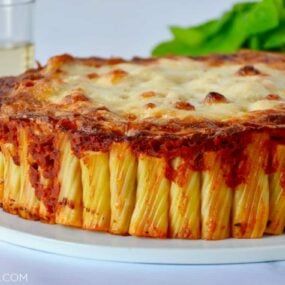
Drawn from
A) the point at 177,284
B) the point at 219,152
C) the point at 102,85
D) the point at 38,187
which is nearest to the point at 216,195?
the point at 219,152

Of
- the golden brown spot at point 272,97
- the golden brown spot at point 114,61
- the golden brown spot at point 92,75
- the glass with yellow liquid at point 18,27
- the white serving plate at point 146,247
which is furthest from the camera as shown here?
the glass with yellow liquid at point 18,27

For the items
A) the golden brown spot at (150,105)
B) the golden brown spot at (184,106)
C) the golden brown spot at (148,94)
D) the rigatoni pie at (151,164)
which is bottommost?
the rigatoni pie at (151,164)

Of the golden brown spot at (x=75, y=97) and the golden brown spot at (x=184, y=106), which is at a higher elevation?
the golden brown spot at (x=184, y=106)

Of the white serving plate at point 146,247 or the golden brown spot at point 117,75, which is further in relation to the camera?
the golden brown spot at point 117,75

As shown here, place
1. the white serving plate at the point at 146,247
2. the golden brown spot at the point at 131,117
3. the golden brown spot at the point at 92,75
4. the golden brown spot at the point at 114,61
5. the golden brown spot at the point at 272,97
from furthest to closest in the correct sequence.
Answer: the golden brown spot at the point at 114,61
the golden brown spot at the point at 92,75
the golden brown spot at the point at 272,97
the golden brown spot at the point at 131,117
the white serving plate at the point at 146,247

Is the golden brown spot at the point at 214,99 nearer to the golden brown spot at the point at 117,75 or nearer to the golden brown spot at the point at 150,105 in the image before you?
the golden brown spot at the point at 150,105

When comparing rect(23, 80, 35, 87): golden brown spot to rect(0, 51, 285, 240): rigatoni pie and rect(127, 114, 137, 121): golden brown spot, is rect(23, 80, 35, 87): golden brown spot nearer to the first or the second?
rect(0, 51, 285, 240): rigatoni pie

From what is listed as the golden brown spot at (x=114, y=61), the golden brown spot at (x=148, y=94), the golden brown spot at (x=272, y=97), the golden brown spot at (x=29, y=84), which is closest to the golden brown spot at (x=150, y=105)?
the golden brown spot at (x=148, y=94)
